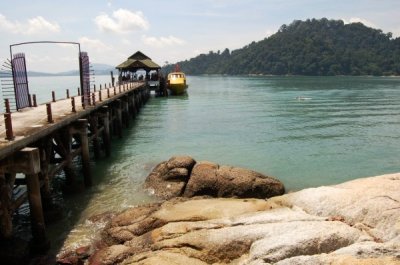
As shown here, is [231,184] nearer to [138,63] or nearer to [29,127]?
[29,127]

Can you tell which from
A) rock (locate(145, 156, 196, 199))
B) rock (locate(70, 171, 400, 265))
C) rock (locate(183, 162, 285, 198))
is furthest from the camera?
rock (locate(145, 156, 196, 199))

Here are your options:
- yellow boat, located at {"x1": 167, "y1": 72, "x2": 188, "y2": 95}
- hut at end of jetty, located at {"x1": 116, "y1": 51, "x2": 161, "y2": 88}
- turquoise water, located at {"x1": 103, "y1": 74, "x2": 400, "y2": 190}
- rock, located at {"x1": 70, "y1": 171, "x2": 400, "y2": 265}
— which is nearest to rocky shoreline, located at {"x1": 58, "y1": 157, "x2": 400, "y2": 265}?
rock, located at {"x1": 70, "y1": 171, "x2": 400, "y2": 265}

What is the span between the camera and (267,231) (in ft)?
25.3

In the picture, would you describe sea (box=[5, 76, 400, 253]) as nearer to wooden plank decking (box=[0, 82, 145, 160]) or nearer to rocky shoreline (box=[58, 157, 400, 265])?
rocky shoreline (box=[58, 157, 400, 265])

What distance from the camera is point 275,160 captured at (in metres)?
20.0

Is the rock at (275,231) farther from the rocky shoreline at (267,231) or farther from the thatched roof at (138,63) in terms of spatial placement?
the thatched roof at (138,63)

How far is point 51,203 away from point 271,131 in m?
18.6

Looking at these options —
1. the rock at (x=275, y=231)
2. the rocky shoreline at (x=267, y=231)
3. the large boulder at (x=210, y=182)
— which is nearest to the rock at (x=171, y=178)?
the large boulder at (x=210, y=182)

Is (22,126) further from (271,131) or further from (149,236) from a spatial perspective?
(271,131)

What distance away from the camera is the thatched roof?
5281 cm

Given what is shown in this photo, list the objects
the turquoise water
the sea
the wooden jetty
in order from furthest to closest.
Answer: the turquoise water → the sea → the wooden jetty

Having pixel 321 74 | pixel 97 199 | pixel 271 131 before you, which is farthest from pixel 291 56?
pixel 97 199

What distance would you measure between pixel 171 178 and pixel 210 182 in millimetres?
1847

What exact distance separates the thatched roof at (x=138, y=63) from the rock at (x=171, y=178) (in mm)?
39318
